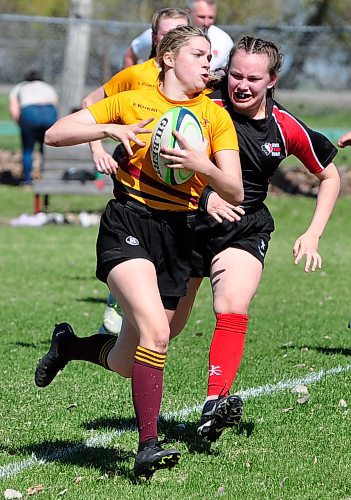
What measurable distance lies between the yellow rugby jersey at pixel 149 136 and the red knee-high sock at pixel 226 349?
2.08 feet

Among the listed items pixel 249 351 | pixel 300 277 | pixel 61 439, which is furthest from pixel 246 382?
pixel 300 277

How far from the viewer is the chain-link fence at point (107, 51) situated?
64.7 feet

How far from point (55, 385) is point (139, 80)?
2.03 meters

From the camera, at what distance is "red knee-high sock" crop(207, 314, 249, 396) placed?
203 inches

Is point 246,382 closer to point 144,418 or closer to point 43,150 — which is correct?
point 144,418

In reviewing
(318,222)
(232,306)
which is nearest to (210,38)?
(318,222)

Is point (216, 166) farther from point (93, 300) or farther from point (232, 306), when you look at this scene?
point (93, 300)

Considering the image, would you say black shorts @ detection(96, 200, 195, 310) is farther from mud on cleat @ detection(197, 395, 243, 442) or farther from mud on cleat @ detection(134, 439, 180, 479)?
mud on cleat @ detection(134, 439, 180, 479)

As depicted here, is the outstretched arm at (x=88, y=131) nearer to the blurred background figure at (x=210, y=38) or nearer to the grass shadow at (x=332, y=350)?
the blurred background figure at (x=210, y=38)

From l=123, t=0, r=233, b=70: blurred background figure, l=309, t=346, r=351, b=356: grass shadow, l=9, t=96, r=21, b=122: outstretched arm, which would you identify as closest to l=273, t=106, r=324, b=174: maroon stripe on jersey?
l=123, t=0, r=233, b=70: blurred background figure

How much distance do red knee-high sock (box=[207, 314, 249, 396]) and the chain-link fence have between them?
14003mm

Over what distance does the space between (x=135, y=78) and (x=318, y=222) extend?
1465 millimetres

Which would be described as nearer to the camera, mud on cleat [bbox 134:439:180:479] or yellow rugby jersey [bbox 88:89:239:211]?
mud on cleat [bbox 134:439:180:479]

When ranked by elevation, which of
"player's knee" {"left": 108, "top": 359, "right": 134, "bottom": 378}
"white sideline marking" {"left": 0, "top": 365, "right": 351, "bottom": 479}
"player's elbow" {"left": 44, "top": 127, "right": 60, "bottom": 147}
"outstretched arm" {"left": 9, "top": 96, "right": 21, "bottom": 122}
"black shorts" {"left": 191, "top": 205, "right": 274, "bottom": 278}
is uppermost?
"player's elbow" {"left": 44, "top": 127, "right": 60, "bottom": 147}
